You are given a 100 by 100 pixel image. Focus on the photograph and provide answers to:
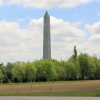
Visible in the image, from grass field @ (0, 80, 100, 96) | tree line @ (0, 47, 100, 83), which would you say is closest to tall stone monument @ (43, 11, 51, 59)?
tree line @ (0, 47, 100, 83)

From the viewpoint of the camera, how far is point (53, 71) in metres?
140

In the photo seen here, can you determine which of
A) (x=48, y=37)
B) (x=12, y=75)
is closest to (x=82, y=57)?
(x=48, y=37)

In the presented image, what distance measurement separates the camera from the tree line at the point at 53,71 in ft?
457

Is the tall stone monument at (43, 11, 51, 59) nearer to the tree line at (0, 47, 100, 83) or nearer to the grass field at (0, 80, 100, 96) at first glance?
the tree line at (0, 47, 100, 83)

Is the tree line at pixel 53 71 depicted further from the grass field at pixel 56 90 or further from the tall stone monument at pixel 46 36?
the grass field at pixel 56 90

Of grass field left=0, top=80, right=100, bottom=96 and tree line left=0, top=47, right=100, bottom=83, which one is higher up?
tree line left=0, top=47, right=100, bottom=83

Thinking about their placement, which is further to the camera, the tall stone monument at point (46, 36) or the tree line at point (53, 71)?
the tall stone monument at point (46, 36)

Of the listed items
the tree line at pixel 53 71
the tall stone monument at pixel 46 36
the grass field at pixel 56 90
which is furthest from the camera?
the tall stone monument at pixel 46 36

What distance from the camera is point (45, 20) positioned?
15100 centimetres

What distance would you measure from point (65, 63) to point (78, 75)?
28.3 ft

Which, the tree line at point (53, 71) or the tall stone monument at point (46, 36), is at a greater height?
the tall stone monument at point (46, 36)

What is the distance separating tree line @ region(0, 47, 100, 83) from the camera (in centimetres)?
13941

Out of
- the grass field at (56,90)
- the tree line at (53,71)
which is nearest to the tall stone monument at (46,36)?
the tree line at (53,71)

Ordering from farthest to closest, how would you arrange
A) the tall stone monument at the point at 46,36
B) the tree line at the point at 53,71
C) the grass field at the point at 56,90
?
the tall stone monument at the point at 46,36, the tree line at the point at 53,71, the grass field at the point at 56,90
